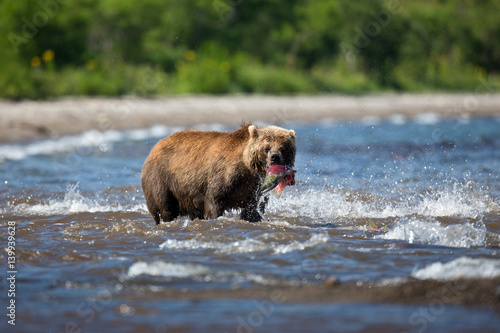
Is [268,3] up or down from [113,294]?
up

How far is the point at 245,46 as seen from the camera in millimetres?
32750

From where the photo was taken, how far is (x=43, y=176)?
11.5m

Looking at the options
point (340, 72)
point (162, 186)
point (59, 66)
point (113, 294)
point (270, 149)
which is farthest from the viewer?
point (340, 72)

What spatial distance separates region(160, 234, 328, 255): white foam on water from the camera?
5730 millimetres

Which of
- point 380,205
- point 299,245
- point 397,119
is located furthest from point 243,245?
point 397,119

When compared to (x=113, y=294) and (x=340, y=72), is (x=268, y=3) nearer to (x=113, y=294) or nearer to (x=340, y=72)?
(x=340, y=72)

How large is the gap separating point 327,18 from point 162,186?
28.7 m

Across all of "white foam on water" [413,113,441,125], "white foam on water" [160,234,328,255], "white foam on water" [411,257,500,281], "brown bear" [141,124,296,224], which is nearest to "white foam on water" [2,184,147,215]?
"brown bear" [141,124,296,224]

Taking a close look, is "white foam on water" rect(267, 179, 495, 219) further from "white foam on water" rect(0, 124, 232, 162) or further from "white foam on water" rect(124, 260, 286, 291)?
"white foam on water" rect(0, 124, 232, 162)

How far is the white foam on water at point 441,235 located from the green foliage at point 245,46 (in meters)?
16.6

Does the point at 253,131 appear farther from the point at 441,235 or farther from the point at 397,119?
the point at 397,119

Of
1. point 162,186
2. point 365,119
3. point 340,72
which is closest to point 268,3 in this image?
point 340,72

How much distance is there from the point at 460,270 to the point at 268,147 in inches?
95.3

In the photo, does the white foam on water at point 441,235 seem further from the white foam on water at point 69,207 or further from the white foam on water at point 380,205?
the white foam on water at point 69,207
